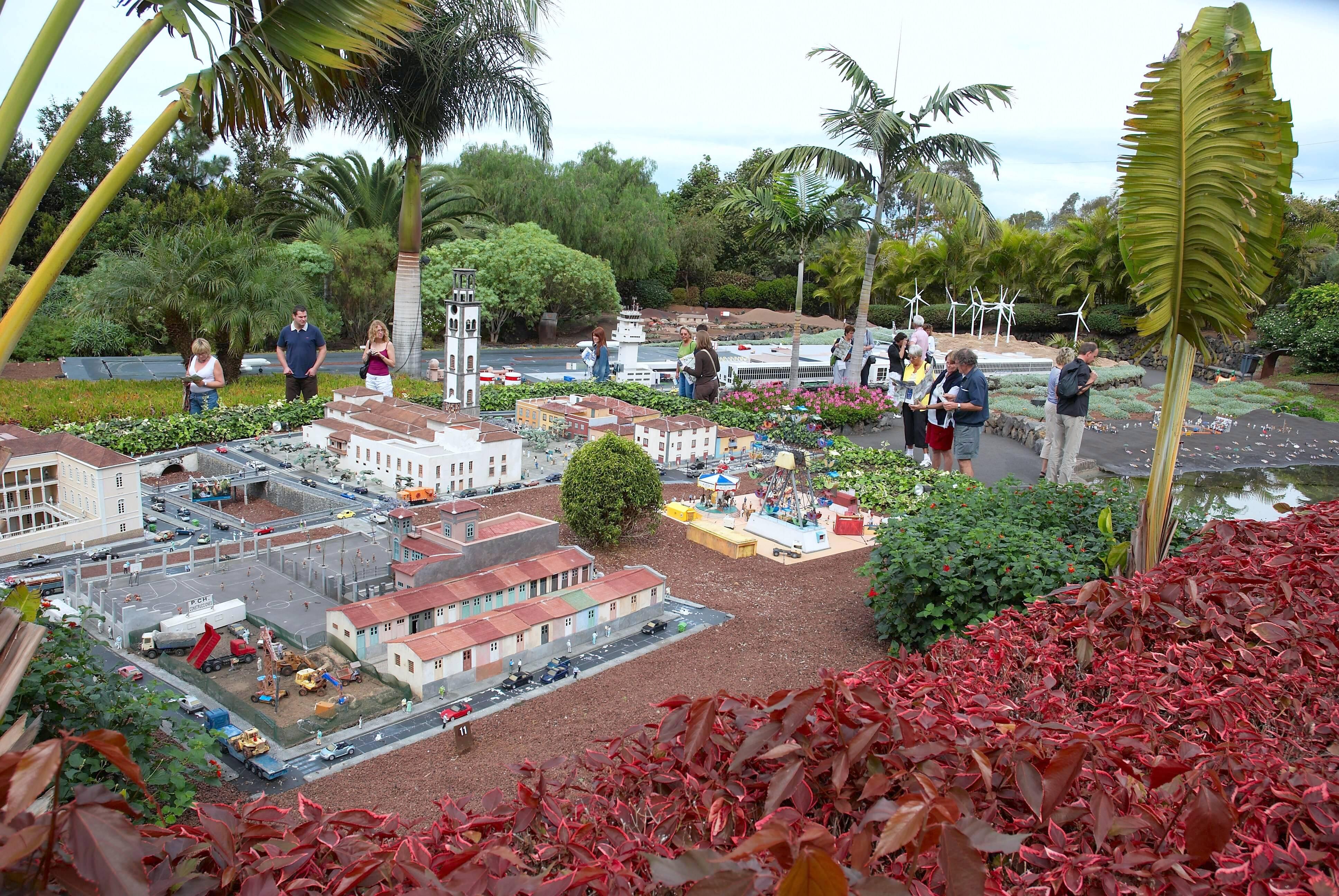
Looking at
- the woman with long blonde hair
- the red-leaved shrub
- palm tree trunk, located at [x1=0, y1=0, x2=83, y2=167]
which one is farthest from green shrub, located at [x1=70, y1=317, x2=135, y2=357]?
the red-leaved shrub

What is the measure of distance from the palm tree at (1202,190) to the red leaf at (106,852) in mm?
5420

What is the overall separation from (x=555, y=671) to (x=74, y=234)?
15.0 feet

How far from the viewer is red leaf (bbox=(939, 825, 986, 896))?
5.49ft

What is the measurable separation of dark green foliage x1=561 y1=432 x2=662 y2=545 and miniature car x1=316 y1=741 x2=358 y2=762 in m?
4.13

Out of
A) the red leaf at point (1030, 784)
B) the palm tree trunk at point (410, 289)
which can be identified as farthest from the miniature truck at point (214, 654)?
the palm tree trunk at point (410, 289)

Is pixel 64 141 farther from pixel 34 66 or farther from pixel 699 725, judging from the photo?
pixel 699 725

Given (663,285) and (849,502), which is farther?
(663,285)

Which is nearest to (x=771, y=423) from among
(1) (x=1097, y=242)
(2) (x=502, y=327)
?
(2) (x=502, y=327)

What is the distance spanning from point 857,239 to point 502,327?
22.3 meters

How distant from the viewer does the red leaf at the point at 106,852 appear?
59.6 inches

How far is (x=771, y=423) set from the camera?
15117 mm

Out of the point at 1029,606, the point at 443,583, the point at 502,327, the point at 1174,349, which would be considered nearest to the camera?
the point at 1029,606

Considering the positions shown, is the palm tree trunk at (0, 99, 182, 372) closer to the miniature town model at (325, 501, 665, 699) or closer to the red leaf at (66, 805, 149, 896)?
the red leaf at (66, 805, 149, 896)

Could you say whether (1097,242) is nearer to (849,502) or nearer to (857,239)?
(857,239)
